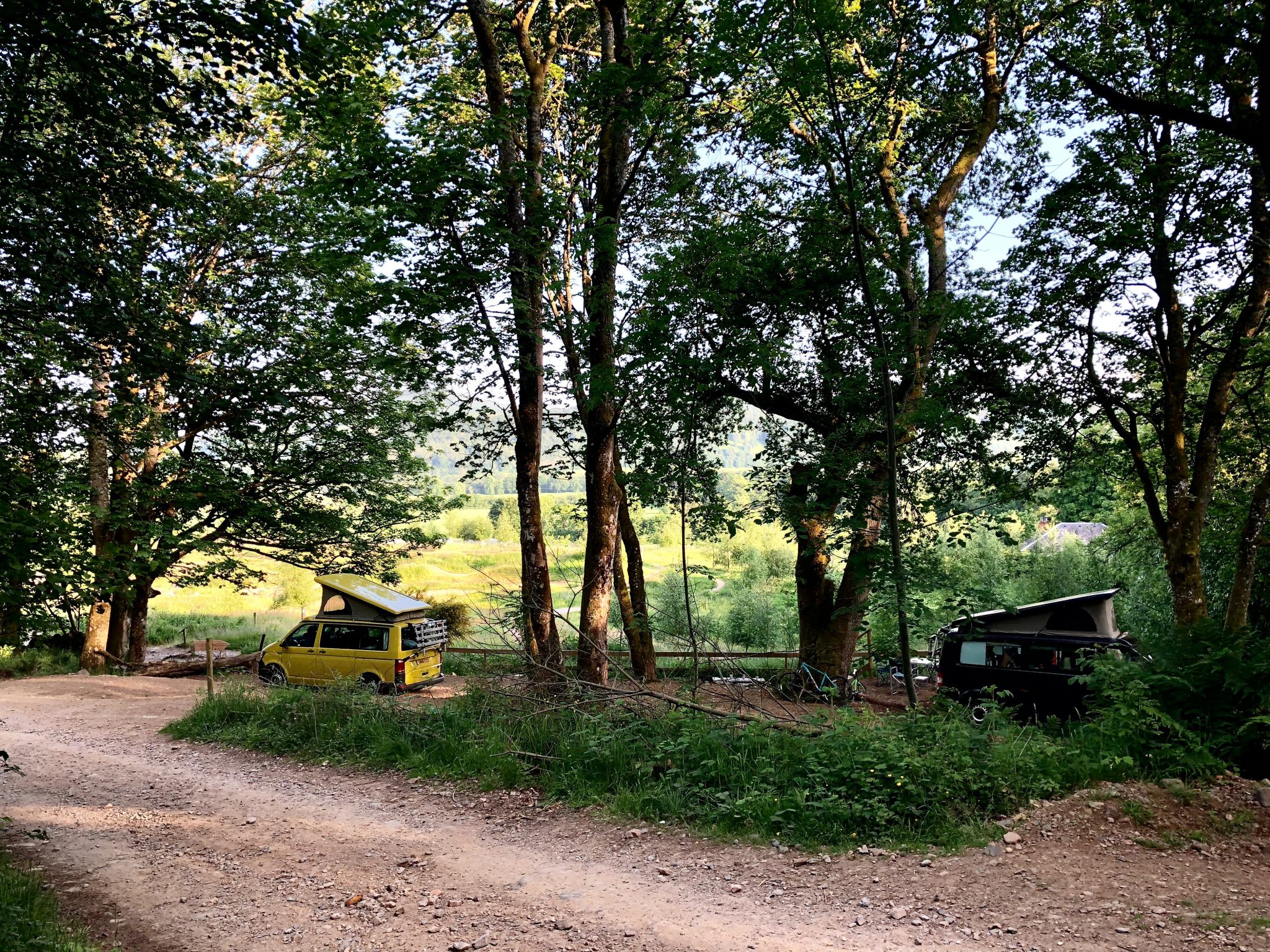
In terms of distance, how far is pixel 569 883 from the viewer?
5.19 m

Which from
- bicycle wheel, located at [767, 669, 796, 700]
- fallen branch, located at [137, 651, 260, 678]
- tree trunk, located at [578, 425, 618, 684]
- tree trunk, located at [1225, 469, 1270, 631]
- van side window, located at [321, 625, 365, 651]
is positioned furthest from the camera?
fallen branch, located at [137, 651, 260, 678]

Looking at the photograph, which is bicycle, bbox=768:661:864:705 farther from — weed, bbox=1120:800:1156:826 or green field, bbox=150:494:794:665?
weed, bbox=1120:800:1156:826

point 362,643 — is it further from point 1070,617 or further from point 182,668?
point 1070,617

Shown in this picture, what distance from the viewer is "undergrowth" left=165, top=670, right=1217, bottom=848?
5.79 m

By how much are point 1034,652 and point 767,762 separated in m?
7.74

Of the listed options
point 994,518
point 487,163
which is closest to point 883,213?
point 994,518

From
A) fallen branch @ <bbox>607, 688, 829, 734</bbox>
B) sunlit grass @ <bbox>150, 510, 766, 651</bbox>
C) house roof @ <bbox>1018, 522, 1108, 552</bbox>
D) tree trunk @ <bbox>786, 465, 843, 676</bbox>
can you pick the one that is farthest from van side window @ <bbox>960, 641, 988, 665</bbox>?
house roof @ <bbox>1018, 522, 1108, 552</bbox>

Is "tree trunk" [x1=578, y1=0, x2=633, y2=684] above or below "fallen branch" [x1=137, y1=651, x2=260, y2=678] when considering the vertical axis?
above

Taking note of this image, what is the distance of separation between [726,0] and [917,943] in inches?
354

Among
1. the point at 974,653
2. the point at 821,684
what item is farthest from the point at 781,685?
the point at 974,653

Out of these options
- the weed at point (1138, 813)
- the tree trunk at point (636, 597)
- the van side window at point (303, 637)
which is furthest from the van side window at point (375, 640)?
the weed at point (1138, 813)

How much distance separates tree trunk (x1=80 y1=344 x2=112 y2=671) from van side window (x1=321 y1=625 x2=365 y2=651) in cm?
378

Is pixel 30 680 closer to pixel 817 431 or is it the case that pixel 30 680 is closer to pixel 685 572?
pixel 685 572

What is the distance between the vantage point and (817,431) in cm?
1313
